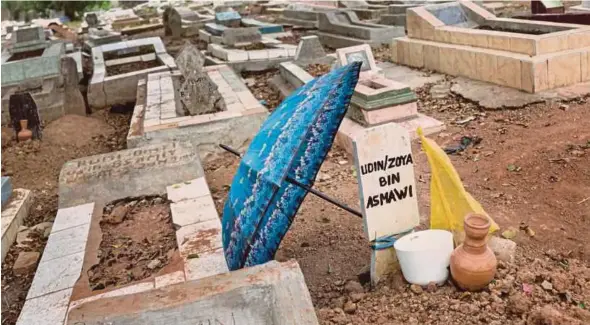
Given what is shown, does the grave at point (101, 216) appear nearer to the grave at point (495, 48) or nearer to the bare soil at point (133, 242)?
the bare soil at point (133, 242)

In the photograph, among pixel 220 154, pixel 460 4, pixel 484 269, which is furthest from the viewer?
pixel 460 4

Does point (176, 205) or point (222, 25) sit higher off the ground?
point (222, 25)

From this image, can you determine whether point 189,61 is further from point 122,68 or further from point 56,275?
point 122,68

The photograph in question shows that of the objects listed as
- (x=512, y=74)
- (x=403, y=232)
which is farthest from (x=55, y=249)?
(x=512, y=74)

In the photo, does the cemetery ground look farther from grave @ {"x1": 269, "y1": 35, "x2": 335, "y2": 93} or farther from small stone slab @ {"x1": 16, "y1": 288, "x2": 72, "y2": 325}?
grave @ {"x1": 269, "y1": 35, "x2": 335, "y2": 93}

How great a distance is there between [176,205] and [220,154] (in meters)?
1.92

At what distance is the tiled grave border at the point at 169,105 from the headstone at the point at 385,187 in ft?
13.4

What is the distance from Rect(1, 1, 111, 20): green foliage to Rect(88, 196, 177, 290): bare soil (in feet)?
112

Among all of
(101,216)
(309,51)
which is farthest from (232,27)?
(101,216)

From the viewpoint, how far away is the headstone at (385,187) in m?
2.86

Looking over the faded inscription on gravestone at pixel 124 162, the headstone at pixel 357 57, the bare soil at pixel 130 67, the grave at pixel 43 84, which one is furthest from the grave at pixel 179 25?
the faded inscription on gravestone at pixel 124 162

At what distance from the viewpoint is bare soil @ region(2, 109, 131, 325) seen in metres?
5.98

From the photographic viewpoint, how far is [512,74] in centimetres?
685

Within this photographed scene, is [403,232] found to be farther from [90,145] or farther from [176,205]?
[90,145]
